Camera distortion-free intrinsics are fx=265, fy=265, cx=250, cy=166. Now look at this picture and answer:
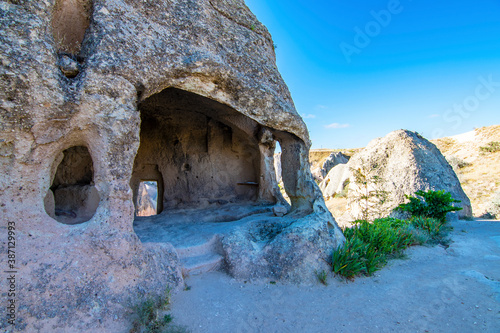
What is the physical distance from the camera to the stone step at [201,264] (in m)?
4.14

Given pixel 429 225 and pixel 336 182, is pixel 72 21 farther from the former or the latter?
pixel 336 182

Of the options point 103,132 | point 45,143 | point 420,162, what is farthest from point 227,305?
point 420,162

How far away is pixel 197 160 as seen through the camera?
8305 millimetres

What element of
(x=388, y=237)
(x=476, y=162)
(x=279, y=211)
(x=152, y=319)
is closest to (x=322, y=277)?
(x=279, y=211)

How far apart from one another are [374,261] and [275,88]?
12.9 feet

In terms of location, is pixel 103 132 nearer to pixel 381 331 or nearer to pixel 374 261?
pixel 381 331

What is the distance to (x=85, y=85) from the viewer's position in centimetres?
335

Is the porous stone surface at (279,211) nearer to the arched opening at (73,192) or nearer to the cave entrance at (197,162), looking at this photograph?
the cave entrance at (197,162)

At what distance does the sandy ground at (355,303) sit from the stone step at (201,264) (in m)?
0.10

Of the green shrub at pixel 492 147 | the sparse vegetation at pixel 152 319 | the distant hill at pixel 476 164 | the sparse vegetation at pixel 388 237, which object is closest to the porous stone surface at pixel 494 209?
the distant hill at pixel 476 164

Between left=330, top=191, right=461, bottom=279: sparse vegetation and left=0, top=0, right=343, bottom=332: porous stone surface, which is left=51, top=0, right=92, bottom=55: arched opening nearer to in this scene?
left=0, top=0, right=343, bottom=332: porous stone surface

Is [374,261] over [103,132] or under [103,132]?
under

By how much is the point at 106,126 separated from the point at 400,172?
1068 cm

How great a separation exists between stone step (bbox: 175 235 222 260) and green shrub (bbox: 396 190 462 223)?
24.1 ft
